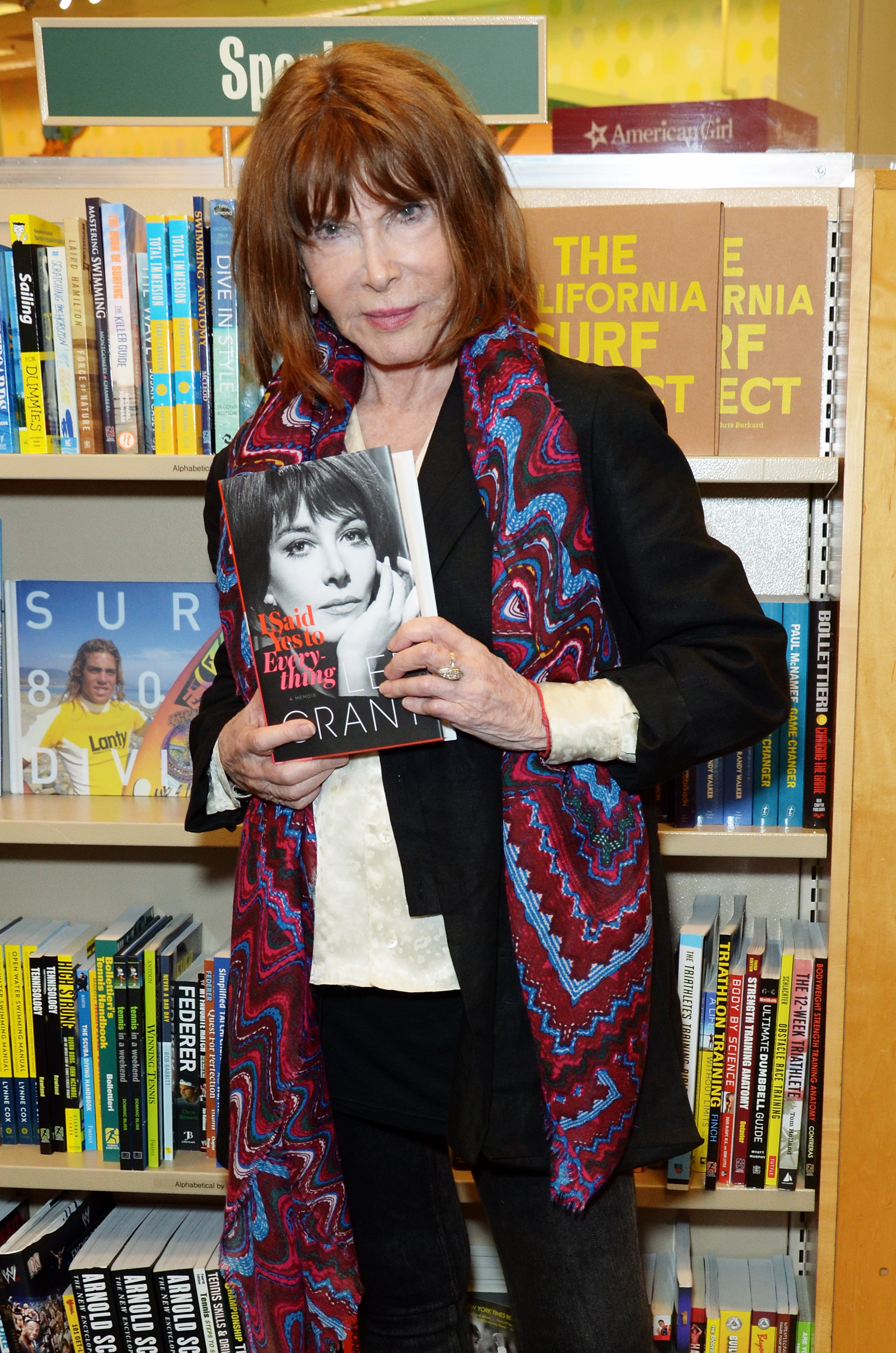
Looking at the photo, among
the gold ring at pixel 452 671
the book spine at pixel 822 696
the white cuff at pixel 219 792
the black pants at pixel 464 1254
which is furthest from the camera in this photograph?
the book spine at pixel 822 696

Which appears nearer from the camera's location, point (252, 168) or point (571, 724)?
point (571, 724)

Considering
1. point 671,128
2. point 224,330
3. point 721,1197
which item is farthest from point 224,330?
point 721,1197

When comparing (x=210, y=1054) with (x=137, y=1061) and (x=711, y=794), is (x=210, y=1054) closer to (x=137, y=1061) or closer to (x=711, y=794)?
(x=137, y=1061)

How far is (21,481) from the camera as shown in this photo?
5.83 feet

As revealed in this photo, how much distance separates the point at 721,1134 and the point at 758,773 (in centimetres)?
48

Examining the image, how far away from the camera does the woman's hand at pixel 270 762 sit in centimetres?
99

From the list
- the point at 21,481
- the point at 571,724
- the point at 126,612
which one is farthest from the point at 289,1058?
the point at 21,481

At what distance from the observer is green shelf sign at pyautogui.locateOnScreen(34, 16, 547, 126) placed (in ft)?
5.01

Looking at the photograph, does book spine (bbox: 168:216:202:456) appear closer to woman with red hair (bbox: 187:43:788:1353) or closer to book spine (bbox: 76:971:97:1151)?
woman with red hair (bbox: 187:43:788:1353)

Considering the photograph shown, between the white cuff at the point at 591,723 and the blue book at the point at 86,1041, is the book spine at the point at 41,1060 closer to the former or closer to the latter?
the blue book at the point at 86,1041

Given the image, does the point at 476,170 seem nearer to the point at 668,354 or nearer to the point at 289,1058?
the point at 668,354

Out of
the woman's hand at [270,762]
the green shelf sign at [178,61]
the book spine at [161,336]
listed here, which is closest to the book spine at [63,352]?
the book spine at [161,336]

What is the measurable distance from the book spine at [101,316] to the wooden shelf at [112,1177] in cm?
99

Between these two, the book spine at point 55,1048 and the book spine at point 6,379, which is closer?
the book spine at point 6,379
